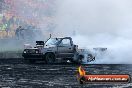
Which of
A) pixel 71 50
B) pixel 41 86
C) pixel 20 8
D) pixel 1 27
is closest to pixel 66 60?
pixel 71 50

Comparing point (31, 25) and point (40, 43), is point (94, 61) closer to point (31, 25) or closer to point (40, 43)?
point (40, 43)

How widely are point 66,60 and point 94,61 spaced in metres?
2.56

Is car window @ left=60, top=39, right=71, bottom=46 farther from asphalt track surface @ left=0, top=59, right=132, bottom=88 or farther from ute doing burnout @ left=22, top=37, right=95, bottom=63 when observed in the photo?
asphalt track surface @ left=0, top=59, right=132, bottom=88

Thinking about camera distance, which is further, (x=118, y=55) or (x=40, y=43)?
(x=118, y=55)

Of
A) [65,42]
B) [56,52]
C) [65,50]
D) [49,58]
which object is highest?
[65,42]

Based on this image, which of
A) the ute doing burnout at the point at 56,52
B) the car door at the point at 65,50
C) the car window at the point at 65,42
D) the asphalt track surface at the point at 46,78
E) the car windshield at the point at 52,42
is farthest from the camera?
the car windshield at the point at 52,42

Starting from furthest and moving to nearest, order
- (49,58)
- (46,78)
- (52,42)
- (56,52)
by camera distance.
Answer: (52,42) < (49,58) < (56,52) < (46,78)

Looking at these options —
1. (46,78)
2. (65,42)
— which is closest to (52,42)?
(65,42)

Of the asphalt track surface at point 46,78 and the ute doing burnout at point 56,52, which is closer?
the asphalt track surface at point 46,78

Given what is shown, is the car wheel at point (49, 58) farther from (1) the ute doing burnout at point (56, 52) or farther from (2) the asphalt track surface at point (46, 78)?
(2) the asphalt track surface at point (46, 78)

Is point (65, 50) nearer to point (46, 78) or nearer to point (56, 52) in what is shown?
point (56, 52)

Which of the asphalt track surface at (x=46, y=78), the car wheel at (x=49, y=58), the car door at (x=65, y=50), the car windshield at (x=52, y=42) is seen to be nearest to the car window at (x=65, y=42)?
the car door at (x=65, y=50)

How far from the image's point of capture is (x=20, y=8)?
101062 millimetres

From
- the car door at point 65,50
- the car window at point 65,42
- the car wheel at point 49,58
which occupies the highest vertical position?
the car window at point 65,42
